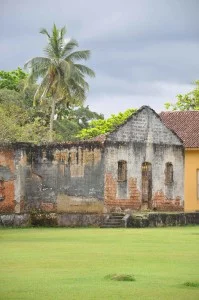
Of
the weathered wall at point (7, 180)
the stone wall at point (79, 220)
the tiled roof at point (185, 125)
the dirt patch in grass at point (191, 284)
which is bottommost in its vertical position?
the dirt patch in grass at point (191, 284)

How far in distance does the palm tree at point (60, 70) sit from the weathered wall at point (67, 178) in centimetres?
1571

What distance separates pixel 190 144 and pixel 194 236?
14.7 metres

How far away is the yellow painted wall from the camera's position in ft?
128

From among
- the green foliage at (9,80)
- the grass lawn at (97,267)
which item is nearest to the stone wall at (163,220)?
the grass lawn at (97,267)

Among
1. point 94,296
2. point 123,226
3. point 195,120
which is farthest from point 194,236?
point 195,120

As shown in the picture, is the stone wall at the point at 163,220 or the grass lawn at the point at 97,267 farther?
the stone wall at the point at 163,220

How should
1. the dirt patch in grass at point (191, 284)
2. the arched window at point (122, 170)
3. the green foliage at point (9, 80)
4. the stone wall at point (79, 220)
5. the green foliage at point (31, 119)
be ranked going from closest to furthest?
the dirt patch in grass at point (191, 284), the stone wall at point (79, 220), the arched window at point (122, 170), the green foliage at point (31, 119), the green foliage at point (9, 80)

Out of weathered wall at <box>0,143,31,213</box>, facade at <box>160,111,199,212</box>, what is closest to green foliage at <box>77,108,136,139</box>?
facade at <box>160,111,199,212</box>

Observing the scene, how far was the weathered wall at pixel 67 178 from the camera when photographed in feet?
111

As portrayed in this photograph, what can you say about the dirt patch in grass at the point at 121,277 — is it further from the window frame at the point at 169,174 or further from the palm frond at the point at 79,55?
the palm frond at the point at 79,55

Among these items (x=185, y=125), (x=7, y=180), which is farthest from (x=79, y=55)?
(x=7, y=180)

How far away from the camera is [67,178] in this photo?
34031 mm

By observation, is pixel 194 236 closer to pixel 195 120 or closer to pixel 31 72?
pixel 195 120

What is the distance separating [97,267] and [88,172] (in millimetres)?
19795
